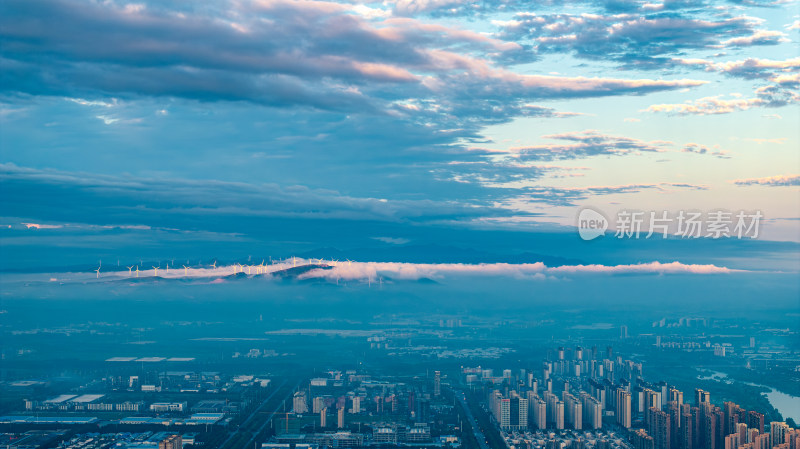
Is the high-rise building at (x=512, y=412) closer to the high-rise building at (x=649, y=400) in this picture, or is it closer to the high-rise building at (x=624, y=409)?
the high-rise building at (x=624, y=409)

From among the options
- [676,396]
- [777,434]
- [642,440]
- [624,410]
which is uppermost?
[676,396]

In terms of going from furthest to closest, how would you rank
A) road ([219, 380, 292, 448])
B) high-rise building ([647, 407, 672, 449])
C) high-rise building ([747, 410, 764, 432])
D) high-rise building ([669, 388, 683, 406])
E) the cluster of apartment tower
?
1. high-rise building ([669, 388, 683, 406])
2. road ([219, 380, 292, 448])
3. high-rise building ([647, 407, 672, 449])
4. high-rise building ([747, 410, 764, 432])
5. the cluster of apartment tower

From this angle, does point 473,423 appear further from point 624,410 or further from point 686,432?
point 686,432

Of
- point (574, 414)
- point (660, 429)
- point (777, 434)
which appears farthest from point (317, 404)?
point (777, 434)

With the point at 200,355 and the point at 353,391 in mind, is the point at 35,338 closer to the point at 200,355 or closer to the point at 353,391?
the point at 200,355

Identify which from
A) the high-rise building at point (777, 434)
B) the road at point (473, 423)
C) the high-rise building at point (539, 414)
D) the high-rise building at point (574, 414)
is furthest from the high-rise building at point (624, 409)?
the high-rise building at point (777, 434)

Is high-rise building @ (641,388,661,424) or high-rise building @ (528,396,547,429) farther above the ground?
high-rise building @ (641,388,661,424)

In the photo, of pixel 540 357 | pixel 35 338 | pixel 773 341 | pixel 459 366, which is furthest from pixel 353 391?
pixel 773 341

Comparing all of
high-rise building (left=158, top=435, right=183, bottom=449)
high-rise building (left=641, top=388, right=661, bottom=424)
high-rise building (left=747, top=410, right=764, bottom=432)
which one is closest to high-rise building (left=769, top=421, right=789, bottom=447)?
high-rise building (left=747, top=410, right=764, bottom=432)

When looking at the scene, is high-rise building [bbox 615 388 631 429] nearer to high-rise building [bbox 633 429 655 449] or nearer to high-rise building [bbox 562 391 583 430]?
high-rise building [bbox 562 391 583 430]
